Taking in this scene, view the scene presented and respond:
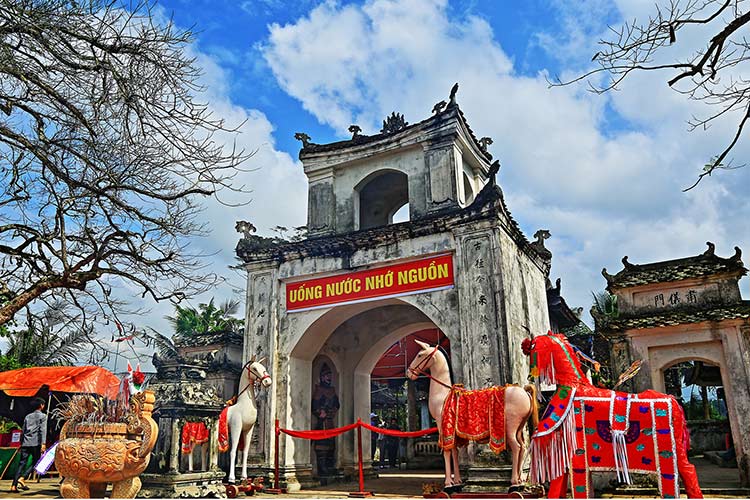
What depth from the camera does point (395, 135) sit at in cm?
1208

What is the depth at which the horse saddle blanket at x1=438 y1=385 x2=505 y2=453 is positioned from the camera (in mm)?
7438

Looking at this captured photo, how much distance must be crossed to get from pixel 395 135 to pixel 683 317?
6793 millimetres

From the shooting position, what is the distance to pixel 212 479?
828 cm

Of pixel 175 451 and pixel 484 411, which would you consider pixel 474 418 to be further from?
pixel 175 451

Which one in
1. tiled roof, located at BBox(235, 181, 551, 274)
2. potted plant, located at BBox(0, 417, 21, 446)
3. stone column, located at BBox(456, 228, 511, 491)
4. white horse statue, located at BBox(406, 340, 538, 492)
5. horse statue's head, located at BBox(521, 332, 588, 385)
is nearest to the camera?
horse statue's head, located at BBox(521, 332, 588, 385)

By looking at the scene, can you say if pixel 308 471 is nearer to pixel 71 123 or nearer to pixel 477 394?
pixel 477 394

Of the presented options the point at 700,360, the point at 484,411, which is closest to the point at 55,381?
the point at 484,411

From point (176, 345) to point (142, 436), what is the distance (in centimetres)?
946

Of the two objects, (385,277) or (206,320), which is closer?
(385,277)

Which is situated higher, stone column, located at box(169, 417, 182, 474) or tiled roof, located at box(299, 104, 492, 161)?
tiled roof, located at box(299, 104, 492, 161)

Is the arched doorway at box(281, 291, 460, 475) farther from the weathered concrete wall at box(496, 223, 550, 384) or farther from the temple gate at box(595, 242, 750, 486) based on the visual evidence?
the temple gate at box(595, 242, 750, 486)

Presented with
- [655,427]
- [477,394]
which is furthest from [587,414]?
[477,394]

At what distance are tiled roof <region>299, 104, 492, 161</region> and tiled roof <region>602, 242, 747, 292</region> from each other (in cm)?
403

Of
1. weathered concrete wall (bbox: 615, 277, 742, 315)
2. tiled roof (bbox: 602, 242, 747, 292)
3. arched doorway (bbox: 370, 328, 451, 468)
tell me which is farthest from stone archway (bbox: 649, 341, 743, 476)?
arched doorway (bbox: 370, 328, 451, 468)
